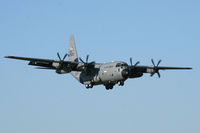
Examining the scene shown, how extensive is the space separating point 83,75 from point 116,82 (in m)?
5.47

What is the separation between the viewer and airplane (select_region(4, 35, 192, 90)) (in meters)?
65.6

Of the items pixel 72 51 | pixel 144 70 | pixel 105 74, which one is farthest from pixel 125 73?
pixel 72 51

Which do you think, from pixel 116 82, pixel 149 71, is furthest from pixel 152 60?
pixel 116 82

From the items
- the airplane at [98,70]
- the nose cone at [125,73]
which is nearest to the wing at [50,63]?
the airplane at [98,70]

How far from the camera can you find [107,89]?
7094 cm

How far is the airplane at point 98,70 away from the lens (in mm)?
65562

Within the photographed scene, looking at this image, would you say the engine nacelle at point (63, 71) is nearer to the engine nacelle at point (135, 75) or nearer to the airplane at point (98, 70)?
the airplane at point (98, 70)

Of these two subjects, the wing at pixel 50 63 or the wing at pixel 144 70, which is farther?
the wing at pixel 144 70

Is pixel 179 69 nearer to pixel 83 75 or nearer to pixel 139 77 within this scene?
pixel 139 77

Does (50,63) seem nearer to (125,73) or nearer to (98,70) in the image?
(98,70)

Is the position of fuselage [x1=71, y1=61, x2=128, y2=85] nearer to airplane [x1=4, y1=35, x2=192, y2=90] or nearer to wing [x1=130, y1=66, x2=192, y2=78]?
airplane [x1=4, y1=35, x2=192, y2=90]

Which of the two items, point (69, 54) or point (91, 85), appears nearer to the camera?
point (91, 85)

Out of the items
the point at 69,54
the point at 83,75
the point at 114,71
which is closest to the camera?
the point at 114,71

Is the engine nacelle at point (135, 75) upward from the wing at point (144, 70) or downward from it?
downward
